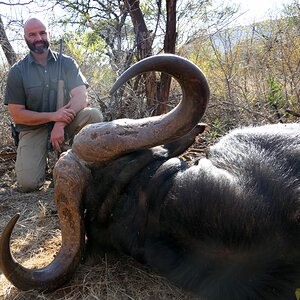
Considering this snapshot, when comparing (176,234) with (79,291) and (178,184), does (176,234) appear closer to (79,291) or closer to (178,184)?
(178,184)

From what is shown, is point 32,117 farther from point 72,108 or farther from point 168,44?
point 168,44

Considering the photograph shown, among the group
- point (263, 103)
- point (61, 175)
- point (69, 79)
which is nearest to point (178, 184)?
point (61, 175)

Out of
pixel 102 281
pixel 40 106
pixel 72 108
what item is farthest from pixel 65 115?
pixel 102 281

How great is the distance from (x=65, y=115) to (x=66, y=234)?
3032 mm

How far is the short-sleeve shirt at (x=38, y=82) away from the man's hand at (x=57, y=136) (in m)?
0.49

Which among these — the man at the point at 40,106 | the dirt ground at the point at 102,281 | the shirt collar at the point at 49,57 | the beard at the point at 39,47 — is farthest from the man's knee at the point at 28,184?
the dirt ground at the point at 102,281

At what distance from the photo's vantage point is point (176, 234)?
7.16 ft

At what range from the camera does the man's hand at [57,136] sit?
17.0 feet

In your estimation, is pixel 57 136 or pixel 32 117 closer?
pixel 57 136

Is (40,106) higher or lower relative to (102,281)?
higher

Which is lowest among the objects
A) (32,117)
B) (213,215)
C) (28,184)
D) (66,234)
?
(28,184)

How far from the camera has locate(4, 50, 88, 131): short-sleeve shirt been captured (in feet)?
17.9

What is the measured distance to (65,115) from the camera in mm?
5266

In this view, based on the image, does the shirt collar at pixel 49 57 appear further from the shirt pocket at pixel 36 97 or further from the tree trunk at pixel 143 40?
the tree trunk at pixel 143 40
